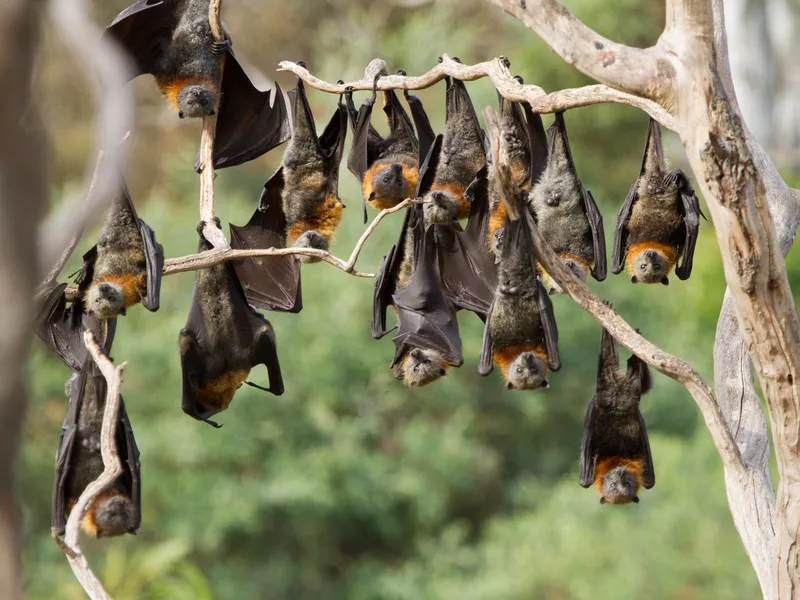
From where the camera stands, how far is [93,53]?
2.02 metres

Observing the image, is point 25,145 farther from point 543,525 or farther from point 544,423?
point 544,423

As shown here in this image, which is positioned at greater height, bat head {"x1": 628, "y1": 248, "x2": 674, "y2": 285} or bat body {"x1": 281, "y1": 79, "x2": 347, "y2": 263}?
bat body {"x1": 281, "y1": 79, "x2": 347, "y2": 263}

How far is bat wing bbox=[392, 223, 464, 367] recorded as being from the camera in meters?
5.24

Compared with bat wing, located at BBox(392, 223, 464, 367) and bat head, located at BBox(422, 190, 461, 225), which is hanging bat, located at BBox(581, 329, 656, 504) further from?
bat head, located at BBox(422, 190, 461, 225)

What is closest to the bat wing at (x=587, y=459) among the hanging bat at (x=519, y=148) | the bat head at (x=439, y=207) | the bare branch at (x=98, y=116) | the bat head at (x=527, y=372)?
the bat head at (x=527, y=372)

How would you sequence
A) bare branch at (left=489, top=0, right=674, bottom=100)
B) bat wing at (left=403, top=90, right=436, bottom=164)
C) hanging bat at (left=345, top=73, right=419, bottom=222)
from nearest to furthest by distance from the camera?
bare branch at (left=489, top=0, right=674, bottom=100) < bat wing at (left=403, top=90, right=436, bottom=164) < hanging bat at (left=345, top=73, right=419, bottom=222)

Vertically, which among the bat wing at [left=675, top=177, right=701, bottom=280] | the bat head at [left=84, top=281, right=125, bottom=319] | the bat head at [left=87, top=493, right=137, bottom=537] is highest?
the bat wing at [left=675, top=177, right=701, bottom=280]

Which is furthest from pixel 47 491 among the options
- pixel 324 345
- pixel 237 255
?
pixel 237 255

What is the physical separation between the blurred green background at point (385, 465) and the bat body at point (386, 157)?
23.3ft

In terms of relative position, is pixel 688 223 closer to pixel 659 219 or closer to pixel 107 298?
pixel 659 219

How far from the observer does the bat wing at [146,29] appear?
17.1 ft

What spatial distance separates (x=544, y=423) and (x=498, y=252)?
15.2 meters

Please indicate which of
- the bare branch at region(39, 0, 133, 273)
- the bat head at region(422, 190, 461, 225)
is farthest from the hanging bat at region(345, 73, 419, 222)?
the bare branch at region(39, 0, 133, 273)

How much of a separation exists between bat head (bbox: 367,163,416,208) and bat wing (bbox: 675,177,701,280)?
156cm
